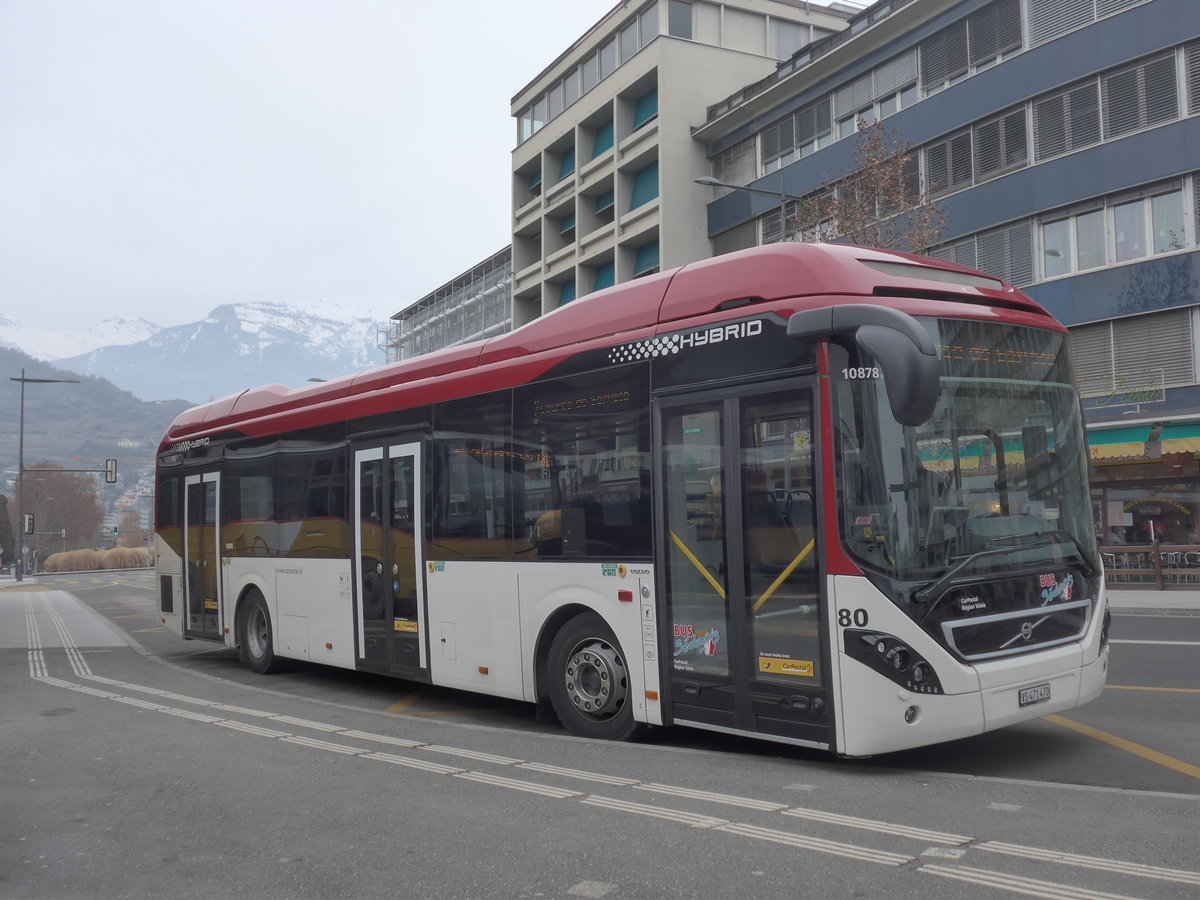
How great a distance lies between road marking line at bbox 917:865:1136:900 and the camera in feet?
14.1

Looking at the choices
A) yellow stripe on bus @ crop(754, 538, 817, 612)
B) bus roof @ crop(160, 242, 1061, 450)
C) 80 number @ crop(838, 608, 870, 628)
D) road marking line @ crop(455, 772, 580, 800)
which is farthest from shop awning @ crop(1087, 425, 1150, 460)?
road marking line @ crop(455, 772, 580, 800)

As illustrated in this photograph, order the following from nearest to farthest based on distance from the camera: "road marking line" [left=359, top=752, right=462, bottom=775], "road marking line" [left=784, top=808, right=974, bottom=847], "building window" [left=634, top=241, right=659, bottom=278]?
1. "road marking line" [left=784, top=808, right=974, bottom=847]
2. "road marking line" [left=359, top=752, right=462, bottom=775]
3. "building window" [left=634, top=241, right=659, bottom=278]

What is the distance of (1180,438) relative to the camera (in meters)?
24.2

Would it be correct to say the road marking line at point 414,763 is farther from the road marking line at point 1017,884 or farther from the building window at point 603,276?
the building window at point 603,276

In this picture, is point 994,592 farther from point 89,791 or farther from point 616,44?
point 616,44

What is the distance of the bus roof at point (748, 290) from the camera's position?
687cm

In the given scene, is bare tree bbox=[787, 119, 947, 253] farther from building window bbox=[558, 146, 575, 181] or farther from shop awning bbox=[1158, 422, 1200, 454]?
building window bbox=[558, 146, 575, 181]

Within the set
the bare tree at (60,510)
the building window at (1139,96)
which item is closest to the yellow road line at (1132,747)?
the building window at (1139,96)

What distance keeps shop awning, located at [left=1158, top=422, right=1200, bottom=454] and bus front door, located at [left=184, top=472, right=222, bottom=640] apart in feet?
65.0

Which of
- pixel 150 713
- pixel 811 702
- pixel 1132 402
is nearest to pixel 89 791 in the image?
pixel 150 713

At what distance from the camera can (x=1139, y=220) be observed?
2502cm

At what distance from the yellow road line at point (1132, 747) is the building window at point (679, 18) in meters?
39.0

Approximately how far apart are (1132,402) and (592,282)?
1034 inches

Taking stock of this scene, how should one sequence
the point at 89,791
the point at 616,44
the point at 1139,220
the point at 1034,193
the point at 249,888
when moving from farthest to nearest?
1. the point at 616,44
2. the point at 1034,193
3. the point at 1139,220
4. the point at 89,791
5. the point at 249,888
